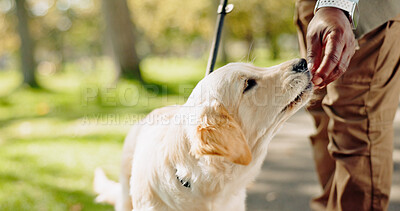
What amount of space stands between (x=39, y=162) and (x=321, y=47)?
360cm

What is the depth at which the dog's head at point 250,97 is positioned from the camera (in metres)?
1.80

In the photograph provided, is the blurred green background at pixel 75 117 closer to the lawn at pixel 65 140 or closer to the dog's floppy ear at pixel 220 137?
the lawn at pixel 65 140

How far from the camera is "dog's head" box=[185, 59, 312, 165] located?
1.80m

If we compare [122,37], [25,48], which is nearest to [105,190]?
[122,37]

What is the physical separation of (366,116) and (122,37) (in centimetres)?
745

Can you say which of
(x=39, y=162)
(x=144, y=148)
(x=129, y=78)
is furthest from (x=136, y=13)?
(x=144, y=148)

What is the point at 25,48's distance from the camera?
11.5 m

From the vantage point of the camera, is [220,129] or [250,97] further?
[250,97]

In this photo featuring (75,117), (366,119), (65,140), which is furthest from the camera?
(75,117)

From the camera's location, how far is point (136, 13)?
1054 inches

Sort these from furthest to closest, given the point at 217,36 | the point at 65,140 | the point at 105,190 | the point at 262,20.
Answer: the point at 262,20 < the point at 65,140 < the point at 105,190 < the point at 217,36

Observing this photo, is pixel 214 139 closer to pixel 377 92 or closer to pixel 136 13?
pixel 377 92

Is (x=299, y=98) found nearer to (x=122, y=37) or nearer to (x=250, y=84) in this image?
(x=250, y=84)

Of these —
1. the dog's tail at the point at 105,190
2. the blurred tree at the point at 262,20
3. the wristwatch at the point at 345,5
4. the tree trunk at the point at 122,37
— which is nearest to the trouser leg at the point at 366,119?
the wristwatch at the point at 345,5
